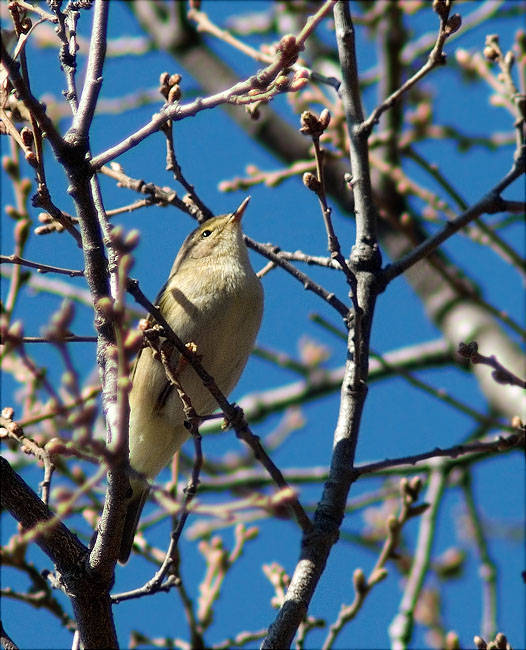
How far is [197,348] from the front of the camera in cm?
399

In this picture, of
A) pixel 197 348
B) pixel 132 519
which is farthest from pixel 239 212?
pixel 132 519

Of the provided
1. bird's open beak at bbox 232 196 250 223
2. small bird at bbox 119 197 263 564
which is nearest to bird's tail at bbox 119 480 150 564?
small bird at bbox 119 197 263 564

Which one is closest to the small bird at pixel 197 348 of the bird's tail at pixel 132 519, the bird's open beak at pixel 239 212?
the bird's tail at pixel 132 519

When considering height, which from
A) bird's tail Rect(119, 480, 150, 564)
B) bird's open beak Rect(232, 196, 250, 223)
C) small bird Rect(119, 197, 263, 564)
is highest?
bird's open beak Rect(232, 196, 250, 223)

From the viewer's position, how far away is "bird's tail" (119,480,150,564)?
13.2 ft

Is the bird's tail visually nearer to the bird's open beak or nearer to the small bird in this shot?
the small bird

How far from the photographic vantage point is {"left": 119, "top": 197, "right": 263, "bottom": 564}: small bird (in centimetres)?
402

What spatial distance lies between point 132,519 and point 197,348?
2.92ft

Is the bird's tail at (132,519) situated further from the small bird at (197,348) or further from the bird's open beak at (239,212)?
the bird's open beak at (239,212)

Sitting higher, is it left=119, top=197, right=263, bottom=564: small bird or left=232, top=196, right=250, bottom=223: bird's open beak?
left=232, top=196, right=250, bottom=223: bird's open beak

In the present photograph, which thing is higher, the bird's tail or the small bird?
the small bird

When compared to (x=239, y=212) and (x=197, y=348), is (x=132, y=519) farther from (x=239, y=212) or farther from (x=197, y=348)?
(x=239, y=212)

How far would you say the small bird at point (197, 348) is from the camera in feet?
13.2

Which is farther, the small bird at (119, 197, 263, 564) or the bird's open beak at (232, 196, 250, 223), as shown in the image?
the bird's open beak at (232, 196, 250, 223)
